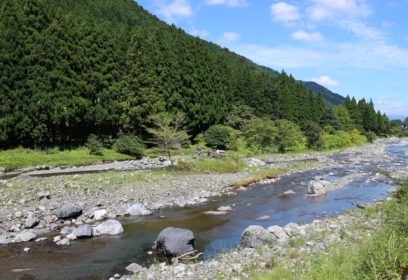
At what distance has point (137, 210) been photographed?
21.3 m

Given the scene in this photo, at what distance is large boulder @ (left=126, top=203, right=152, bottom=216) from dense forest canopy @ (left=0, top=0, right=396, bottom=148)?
23.5 m

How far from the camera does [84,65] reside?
4706cm

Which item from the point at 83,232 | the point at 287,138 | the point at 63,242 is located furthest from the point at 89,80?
the point at 63,242

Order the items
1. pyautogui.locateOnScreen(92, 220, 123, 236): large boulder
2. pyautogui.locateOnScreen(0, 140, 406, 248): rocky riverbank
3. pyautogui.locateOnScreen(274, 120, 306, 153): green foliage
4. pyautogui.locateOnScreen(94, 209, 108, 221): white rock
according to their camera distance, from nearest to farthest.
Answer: pyautogui.locateOnScreen(92, 220, 123, 236): large boulder, pyautogui.locateOnScreen(0, 140, 406, 248): rocky riverbank, pyautogui.locateOnScreen(94, 209, 108, 221): white rock, pyautogui.locateOnScreen(274, 120, 306, 153): green foliage

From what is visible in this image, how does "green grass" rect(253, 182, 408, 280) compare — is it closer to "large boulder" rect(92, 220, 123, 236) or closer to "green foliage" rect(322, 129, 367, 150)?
"large boulder" rect(92, 220, 123, 236)

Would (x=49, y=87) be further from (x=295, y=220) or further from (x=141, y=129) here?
(x=295, y=220)

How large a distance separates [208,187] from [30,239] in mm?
13749

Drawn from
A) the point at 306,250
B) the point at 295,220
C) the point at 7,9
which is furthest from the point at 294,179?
the point at 7,9

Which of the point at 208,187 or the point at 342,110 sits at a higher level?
the point at 342,110

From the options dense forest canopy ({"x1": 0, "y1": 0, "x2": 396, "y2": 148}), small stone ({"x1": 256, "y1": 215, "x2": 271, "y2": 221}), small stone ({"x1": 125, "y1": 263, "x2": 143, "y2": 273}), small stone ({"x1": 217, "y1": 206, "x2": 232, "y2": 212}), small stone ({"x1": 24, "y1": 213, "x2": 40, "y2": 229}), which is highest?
dense forest canopy ({"x1": 0, "y1": 0, "x2": 396, "y2": 148})

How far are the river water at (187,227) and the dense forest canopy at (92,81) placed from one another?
77.3ft

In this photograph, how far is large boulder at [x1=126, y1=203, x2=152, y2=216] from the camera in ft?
69.3

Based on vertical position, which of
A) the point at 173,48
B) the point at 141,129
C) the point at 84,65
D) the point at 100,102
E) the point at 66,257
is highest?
the point at 173,48

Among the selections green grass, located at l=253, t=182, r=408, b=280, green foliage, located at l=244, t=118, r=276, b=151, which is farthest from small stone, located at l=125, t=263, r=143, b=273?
green foliage, located at l=244, t=118, r=276, b=151
